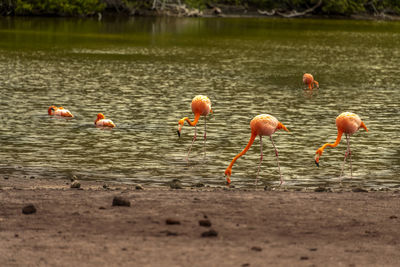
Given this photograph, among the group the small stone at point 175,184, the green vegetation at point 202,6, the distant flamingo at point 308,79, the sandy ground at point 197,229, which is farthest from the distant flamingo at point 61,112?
the green vegetation at point 202,6

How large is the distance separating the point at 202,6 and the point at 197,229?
68.8m

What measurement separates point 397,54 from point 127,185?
2914 centimetres

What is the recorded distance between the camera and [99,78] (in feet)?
83.4

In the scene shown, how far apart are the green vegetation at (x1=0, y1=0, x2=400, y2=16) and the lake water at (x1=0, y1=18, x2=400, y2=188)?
24.5m

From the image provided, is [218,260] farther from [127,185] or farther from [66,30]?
[66,30]

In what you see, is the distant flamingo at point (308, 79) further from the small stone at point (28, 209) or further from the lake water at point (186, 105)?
the small stone at point (28, 209)

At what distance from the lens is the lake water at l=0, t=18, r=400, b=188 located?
1251cm

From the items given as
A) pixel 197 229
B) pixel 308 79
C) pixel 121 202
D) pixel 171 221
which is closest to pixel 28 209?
pixel 121 202

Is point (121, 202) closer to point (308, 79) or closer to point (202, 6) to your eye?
point (308, 79)

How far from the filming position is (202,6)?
7544cm

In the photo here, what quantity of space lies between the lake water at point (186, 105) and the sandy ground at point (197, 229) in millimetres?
2414

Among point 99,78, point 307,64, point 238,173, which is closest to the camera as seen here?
point 238,173

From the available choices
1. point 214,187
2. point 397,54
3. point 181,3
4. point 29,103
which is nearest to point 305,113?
point 29,103

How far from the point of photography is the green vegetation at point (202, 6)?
67.1 metres
